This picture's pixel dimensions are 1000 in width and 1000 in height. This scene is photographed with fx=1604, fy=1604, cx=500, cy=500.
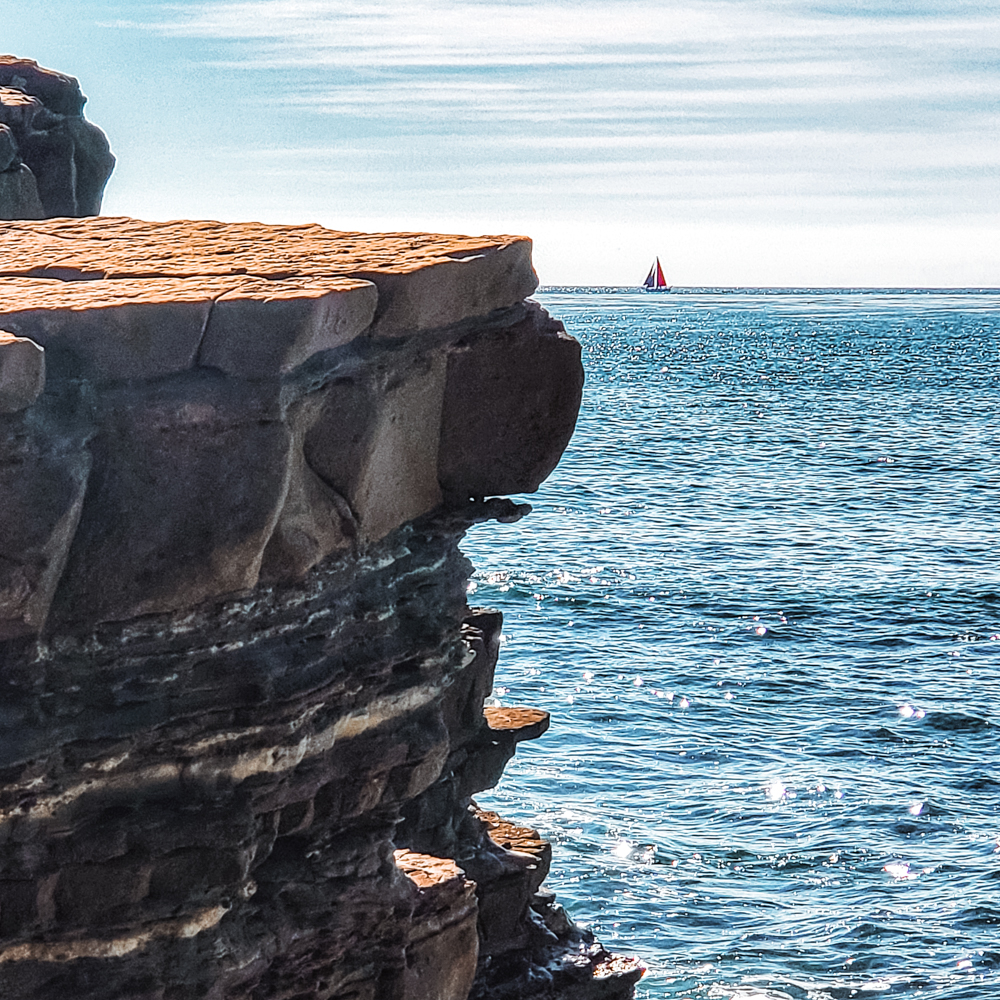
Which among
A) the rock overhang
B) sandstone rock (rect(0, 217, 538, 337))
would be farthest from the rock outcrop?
the rock overhang

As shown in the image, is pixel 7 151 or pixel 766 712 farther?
pixel 766 712

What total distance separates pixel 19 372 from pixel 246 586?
189 centimetres

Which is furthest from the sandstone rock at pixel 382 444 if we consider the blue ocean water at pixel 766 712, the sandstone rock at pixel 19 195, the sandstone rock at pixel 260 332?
the blue ocean water at pixel 766 712

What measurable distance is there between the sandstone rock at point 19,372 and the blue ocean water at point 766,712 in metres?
12.9

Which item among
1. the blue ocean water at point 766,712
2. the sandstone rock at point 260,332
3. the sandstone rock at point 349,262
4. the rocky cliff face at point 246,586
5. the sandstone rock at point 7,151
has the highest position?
the sandstone rock at point 7,151

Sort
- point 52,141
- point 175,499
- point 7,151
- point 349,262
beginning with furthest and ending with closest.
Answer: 1. point 52,141
2. point 7,151
3. point 349,262
4. point 175,499

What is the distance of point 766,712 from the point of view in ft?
101

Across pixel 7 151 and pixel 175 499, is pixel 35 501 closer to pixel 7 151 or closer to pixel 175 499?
pixel 175 499

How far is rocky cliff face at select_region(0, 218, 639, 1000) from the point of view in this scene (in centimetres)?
889

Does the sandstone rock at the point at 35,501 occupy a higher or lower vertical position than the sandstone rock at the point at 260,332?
lower

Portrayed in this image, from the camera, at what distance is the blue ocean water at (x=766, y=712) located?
20.8 metres

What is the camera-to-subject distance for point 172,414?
9.05m

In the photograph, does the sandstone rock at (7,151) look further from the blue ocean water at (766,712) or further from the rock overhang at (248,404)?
the blue ocean water at (766,712)

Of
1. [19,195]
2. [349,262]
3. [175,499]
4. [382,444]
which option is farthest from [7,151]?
[175,499]
